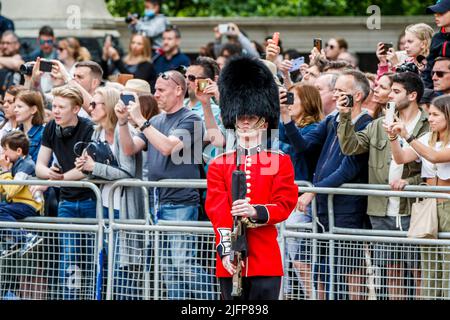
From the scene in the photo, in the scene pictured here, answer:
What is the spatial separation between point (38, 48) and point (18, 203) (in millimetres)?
5657

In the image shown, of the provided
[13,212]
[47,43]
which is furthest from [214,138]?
[47,43]

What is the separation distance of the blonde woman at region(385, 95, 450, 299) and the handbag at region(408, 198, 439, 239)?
0.24ft

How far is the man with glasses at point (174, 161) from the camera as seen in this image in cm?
921

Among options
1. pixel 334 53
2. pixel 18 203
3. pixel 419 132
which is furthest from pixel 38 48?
pixel 419 132

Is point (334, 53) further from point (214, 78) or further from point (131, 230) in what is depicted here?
point (131, 230)

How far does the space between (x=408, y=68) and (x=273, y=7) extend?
12140 millimetres

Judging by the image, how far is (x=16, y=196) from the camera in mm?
9875

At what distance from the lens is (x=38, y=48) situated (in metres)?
15.2

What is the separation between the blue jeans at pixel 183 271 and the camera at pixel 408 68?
2269 mm

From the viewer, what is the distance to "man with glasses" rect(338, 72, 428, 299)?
9234 mm

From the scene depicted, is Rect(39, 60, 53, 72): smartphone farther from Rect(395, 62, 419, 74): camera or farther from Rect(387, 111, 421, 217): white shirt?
Rect(387, 111, 421, 217): white shirt

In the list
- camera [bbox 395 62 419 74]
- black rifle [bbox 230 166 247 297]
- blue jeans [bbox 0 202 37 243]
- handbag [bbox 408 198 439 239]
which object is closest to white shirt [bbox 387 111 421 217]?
handbag [bbox 408 198 439 239]

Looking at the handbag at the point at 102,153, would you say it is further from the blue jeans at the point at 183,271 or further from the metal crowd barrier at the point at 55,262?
the blue jeans at the point at 183,271
